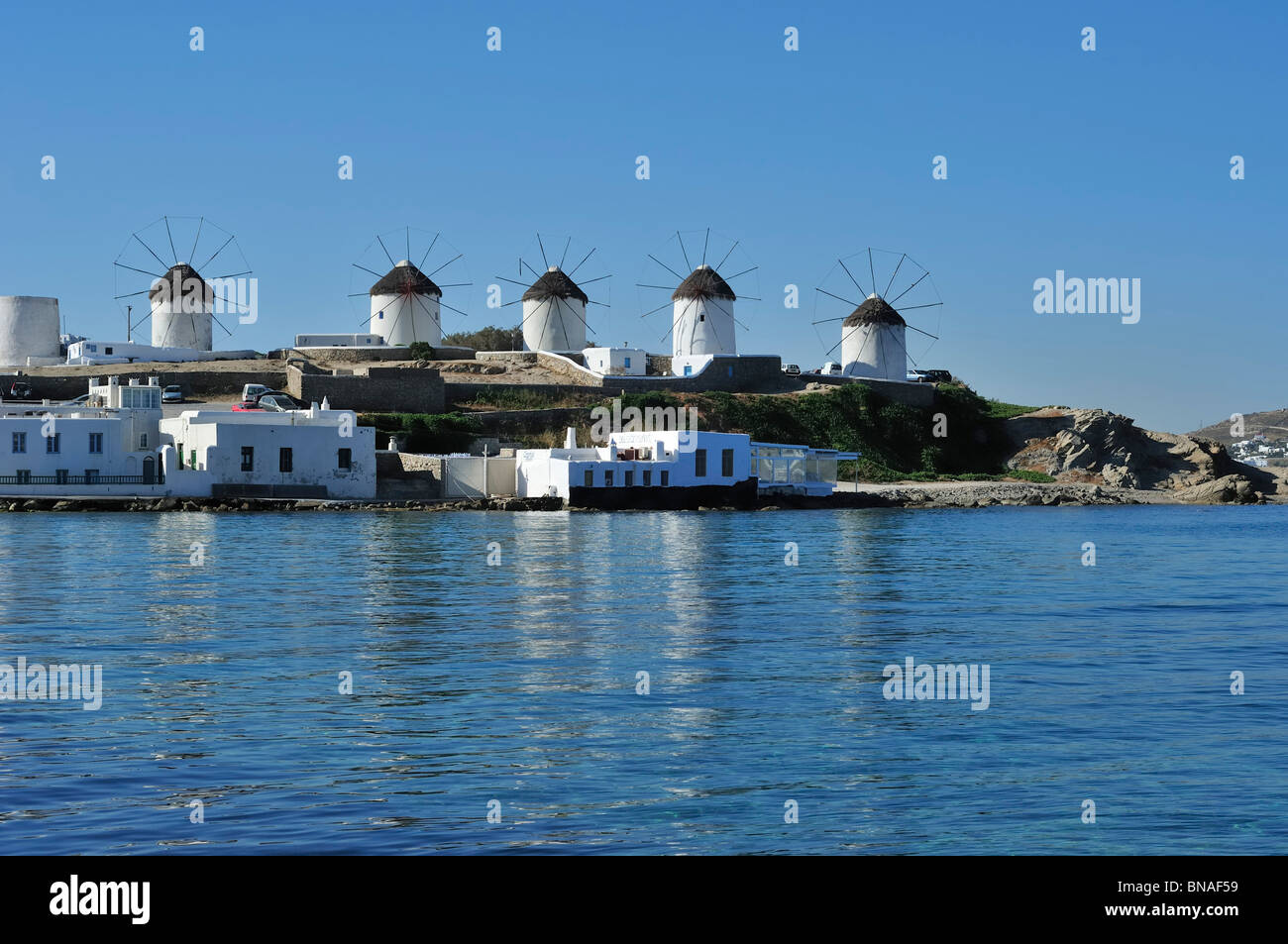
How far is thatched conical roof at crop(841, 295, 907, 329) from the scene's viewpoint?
3199 inches

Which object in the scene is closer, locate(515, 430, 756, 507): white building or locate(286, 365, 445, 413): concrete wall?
locate(515, 430, 756, 507): white building

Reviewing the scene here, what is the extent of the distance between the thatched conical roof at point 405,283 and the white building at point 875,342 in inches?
956

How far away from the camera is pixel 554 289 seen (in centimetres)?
8038

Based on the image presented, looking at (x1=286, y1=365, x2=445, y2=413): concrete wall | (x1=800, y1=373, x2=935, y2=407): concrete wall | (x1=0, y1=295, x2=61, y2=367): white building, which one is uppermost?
(x1=0, y1=295, x2=61, y2=367): white building

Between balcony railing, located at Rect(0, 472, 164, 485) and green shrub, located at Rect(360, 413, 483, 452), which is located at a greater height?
green shrub, located at Rect(360, 413, 483, 452)

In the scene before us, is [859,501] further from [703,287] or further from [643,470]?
[703,287]

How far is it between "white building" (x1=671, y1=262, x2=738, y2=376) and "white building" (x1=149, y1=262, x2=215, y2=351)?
26215mm

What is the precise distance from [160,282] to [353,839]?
2888 inches

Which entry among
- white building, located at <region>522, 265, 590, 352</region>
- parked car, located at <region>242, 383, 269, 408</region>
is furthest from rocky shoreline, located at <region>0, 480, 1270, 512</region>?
white building, located at <region>522, 265, 590, 352</region>

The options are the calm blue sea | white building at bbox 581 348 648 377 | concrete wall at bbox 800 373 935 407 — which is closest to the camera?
the calm blue sea

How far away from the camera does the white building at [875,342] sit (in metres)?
81.3

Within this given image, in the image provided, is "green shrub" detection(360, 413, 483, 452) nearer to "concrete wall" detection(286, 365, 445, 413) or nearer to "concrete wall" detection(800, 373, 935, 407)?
"concrete wall" detection(286, 365, 445, 413)

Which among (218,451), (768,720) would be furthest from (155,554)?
(768,720)

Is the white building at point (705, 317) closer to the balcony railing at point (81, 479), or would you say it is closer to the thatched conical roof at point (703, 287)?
the thatched conical roof at point (703, 287)
